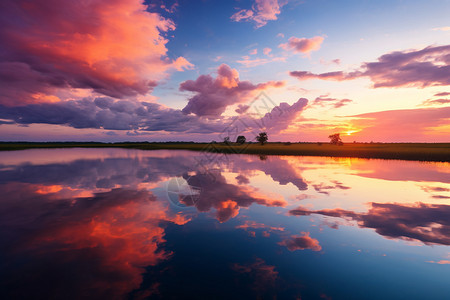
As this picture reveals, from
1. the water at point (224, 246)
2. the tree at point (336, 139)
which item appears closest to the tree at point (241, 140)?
the tree at point (336, 139)

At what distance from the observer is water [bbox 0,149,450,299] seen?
21.1 feet

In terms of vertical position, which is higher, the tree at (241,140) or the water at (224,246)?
the tree at (241,140)

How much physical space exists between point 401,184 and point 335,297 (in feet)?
73.4

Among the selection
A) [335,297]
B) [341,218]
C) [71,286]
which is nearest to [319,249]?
[335,297]

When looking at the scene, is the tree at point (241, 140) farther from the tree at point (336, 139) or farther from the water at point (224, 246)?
the water at point (224, 246)

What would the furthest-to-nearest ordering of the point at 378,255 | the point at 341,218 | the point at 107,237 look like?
the point at 341,218, the point at 107,237, the point at 378,255

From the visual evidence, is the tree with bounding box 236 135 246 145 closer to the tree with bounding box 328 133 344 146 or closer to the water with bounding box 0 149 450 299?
the tree with bounding box 328 133 344 146

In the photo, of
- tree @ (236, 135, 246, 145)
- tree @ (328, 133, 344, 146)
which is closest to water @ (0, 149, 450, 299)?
tree @ (328, 133, 344, 146)

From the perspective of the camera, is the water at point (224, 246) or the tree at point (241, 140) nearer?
the water at point (224, 246)

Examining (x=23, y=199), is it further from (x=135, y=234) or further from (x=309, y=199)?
(x=309, y=199)

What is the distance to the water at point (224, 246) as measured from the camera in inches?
253

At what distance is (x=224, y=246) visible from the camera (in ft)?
29.3

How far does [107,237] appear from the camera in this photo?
967 cm

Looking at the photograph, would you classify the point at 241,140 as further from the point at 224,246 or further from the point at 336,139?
the point at 224,246
